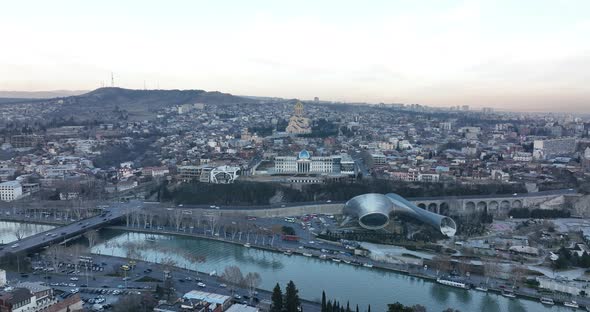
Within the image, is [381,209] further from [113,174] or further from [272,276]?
[113,174]

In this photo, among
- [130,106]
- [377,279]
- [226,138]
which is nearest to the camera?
[377,279]

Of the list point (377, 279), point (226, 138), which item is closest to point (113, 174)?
point (226, 138)

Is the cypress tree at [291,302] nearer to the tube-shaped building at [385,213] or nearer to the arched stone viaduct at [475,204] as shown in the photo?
the tube-shaped building at [385,213]

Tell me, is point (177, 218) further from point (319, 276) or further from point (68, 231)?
point (319, 276)

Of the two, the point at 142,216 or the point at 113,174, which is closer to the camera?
the point at 142,216

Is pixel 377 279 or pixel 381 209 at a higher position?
pixel 381 209

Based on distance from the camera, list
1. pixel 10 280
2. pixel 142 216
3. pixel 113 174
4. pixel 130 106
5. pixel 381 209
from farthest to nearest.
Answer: pixel 130 106 → pixel 113 174 → pixel 142 216 → pixel 381 209 → pixel 10 280
